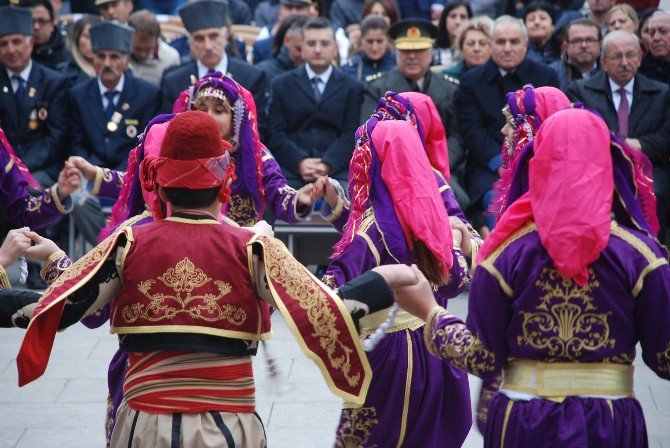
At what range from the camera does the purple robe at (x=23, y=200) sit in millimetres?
5977

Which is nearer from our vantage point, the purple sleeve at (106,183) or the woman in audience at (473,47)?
the purple sleeve at (106,183)

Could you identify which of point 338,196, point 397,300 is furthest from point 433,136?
point 397,300

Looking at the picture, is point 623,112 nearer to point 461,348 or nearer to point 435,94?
point 435,94

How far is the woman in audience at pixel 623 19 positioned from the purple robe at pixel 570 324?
7489 millimetres

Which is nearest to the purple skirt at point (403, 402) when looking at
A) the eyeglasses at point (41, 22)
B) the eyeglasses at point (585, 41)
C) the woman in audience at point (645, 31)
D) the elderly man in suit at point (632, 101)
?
the elderly man in suit at point (632, 101)

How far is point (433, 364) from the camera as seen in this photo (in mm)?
4812

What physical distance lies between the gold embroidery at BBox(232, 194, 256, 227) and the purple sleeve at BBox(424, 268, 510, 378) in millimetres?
A: 2346

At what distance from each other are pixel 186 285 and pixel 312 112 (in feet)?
21.2

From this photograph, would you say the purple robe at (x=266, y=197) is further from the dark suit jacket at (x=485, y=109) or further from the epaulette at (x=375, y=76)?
the epaulette at (x=375, y=76)

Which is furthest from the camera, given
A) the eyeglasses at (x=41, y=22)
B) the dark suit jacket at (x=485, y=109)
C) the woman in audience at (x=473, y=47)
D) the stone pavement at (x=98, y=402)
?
the eyeglasses at (x=41, y=22)

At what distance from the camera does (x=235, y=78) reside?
398 inches

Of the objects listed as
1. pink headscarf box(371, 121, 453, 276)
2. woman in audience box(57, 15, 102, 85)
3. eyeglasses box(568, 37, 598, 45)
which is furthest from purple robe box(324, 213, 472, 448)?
woman in audience box(57, 15, 102, 85)

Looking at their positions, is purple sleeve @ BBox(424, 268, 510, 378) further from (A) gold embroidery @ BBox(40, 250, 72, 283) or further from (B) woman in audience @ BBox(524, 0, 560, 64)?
(B) woman in audience @ BBox(524, 0, 560, 64)

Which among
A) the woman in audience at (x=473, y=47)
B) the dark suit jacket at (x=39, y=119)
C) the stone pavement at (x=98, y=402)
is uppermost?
the woman in audience at (x=473, y=47)
